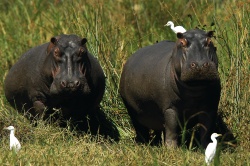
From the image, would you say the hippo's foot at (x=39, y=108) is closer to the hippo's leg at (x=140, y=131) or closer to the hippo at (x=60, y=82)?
the hippo at (x=60, y=82)

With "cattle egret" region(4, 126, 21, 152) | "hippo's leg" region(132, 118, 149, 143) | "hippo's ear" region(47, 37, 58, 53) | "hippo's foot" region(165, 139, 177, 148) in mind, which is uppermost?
"hippo's ear" region(47, 37, 58, 53)

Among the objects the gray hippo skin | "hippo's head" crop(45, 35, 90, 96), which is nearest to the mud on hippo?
the gray hippo skin

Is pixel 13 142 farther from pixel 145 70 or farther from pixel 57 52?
pixel 145 70

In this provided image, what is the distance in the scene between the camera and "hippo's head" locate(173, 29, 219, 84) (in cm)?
678

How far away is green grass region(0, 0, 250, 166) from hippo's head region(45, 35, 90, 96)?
1.44 feet

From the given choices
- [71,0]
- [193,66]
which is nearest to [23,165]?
[193,66]

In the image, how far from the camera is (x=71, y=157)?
20.4ft

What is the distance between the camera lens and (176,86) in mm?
7168

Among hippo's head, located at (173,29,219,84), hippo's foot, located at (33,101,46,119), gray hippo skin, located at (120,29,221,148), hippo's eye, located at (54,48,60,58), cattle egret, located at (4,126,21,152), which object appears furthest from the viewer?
hippo's foot, located at (33,101,46,119)

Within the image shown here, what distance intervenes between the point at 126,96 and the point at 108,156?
6.28ft

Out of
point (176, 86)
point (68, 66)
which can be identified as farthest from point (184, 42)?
point (68, 66)

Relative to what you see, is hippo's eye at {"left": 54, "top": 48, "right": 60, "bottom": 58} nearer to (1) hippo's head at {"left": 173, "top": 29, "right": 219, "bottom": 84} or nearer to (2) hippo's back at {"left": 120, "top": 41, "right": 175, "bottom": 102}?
(2) hippo's back at {"left": 120, "top": 41, "right": 175, "bottom": 102}

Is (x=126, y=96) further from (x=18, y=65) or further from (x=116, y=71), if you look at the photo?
(x=18, y=65)

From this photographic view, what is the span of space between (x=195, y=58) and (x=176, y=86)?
0.41m
